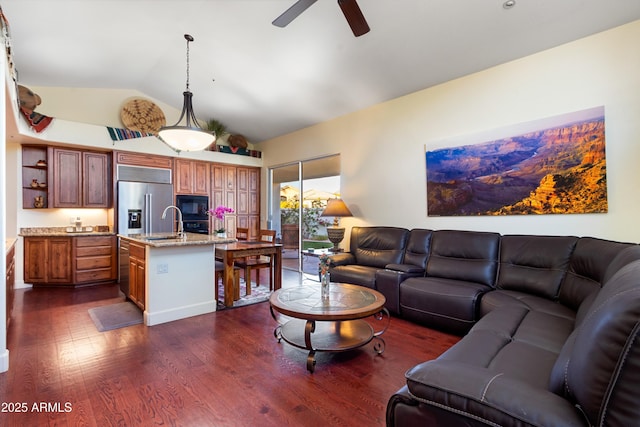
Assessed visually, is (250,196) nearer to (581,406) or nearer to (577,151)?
(577,151)

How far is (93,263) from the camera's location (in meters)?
5.05

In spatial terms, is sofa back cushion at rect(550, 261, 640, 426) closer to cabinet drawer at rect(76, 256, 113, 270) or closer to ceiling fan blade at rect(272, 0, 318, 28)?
ceiling fan blade at rect(272, 0, 318, 28)

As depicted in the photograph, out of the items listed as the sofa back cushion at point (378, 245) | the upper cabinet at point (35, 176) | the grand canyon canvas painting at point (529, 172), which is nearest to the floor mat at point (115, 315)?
the upper cabinet at point (35, 176)

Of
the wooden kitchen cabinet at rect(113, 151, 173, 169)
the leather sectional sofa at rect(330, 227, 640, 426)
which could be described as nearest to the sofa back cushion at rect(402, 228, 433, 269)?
the leather sectional sofa at rect(330, 227, 640, 426)

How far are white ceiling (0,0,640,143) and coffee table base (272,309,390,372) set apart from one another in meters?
2.92

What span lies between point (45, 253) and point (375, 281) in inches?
205

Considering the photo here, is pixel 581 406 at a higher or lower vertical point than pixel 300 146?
lower

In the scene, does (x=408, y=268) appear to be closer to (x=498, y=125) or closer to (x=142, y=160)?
(x=498, y=125)

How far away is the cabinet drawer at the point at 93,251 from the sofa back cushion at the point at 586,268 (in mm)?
6290

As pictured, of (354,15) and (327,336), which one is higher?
(354,15)

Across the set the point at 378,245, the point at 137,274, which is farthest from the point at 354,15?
the point at 137,274

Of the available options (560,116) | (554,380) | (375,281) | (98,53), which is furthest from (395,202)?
(98,53)

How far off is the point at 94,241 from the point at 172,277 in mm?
2709

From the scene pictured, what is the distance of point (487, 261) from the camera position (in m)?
3.24
